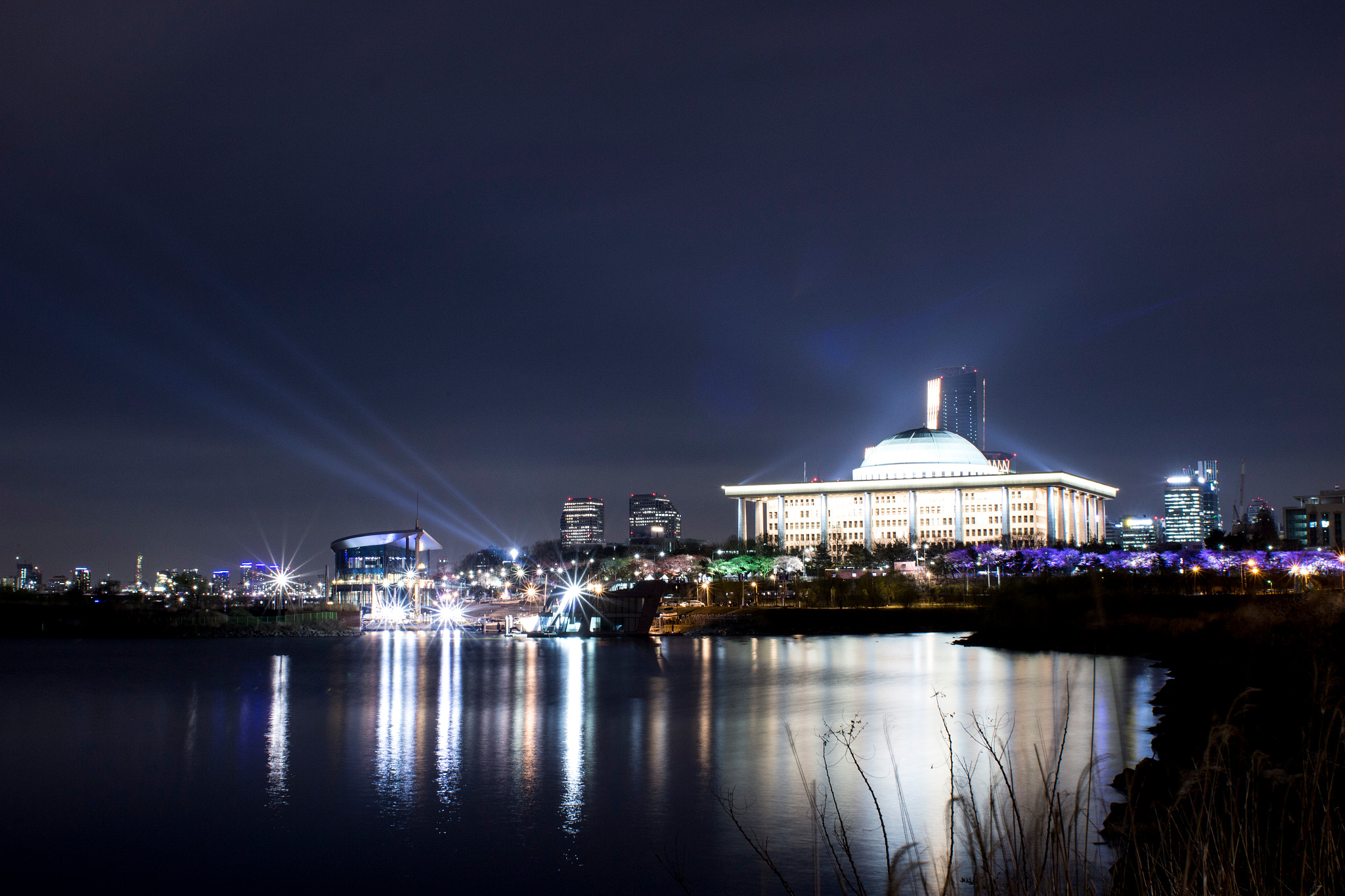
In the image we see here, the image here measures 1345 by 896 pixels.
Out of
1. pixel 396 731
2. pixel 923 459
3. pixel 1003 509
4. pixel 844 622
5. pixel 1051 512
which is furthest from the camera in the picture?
pixel 923 459

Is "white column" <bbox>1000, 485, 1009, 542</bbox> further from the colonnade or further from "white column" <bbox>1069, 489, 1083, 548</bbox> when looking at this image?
"white column" <bbox>1069, 489, 1083, 548</bbox>

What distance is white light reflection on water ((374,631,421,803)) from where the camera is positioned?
30016 mm

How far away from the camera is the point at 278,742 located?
3812 centimetres

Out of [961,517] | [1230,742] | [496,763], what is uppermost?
[961,517]

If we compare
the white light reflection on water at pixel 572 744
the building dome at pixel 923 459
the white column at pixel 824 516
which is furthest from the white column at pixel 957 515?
the white light reflection on water at pixel 572 744

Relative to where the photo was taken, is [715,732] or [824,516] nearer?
[715,732]

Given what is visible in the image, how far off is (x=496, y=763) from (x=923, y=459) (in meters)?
152

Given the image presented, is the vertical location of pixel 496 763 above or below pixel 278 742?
above

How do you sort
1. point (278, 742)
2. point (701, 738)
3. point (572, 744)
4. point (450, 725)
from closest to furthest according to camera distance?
point (572, 744), point (701, 738), point (278, 742), point (450, 725)

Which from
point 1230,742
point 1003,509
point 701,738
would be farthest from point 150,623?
point 1230,742

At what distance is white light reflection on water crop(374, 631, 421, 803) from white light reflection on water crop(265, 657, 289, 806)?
2551 millimetres

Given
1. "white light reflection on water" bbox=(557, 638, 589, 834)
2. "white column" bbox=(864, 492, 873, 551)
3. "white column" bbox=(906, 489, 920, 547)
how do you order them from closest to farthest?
"white light reflection on water" bbox=(557, 638, 589, 834) → "white column" bbox=(906, 489, 920, 547) → "white column" bbox=(864, 492, 873, 551)

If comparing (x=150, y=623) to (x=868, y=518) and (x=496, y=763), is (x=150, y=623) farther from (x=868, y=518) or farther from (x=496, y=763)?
(x=868, y=518)

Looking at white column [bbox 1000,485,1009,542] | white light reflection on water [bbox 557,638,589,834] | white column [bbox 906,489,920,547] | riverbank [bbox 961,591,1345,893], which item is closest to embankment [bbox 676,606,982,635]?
riverbank [bbox 961,591,1345,893]
